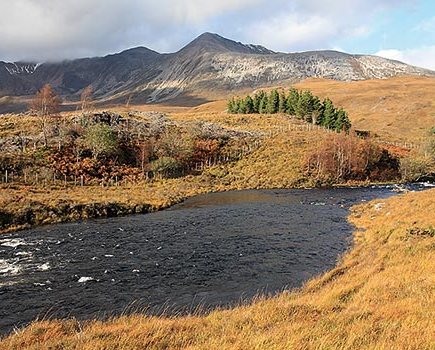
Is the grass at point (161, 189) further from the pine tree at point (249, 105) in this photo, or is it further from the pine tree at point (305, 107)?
the pine tree at point (249, 105)

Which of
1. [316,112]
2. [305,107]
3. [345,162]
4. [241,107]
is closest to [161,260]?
[345,162]

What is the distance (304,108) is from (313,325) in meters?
136

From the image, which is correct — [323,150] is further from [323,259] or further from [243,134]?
[323,259]

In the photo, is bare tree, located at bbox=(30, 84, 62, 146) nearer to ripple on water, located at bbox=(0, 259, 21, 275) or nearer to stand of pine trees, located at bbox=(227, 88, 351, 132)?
ripple on water, located at bbox=(0, 259, 21, 275)

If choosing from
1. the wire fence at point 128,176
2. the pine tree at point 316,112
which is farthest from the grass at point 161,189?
the pine tree at point 316,112

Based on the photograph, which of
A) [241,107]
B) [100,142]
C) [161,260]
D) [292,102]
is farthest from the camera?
[241,107]

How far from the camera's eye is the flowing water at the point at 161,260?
21547 mm

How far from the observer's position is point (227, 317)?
48.9 feet

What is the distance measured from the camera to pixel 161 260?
29.5m

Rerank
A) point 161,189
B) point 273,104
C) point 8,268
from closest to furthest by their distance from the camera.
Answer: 1. point 8,268
2. point 161,189
3. point 273,104

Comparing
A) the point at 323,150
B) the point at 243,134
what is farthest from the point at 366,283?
the point at 243,134

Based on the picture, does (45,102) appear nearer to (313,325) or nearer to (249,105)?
(313,325)

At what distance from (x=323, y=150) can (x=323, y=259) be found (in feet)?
202

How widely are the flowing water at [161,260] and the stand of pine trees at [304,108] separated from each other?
9077 centimetres
